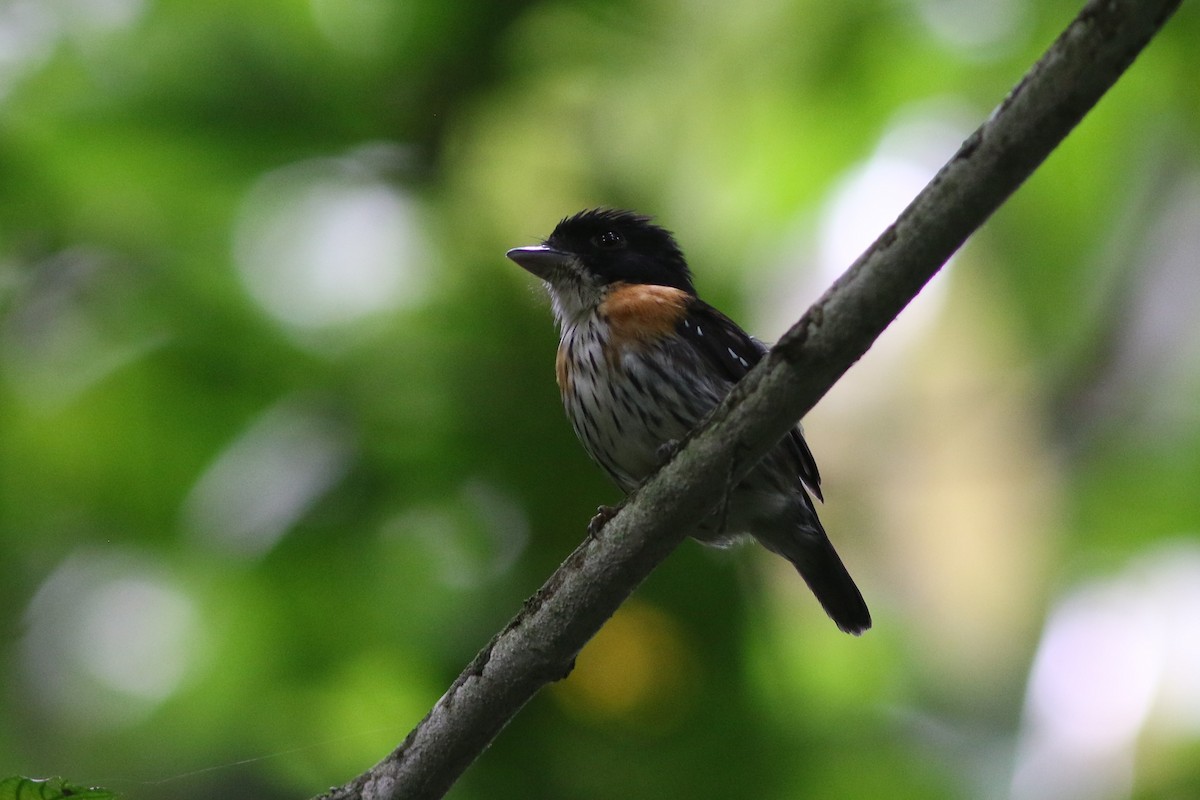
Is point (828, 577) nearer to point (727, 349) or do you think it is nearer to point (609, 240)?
point (727, 349)

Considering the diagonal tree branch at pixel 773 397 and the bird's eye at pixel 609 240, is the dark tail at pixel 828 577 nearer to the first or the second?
the bird's eye at pixel 609 240

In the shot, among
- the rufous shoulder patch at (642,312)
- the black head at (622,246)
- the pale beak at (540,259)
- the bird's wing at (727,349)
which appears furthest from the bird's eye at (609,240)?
the bird's wing at (727,349)

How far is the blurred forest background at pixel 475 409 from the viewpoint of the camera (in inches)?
178

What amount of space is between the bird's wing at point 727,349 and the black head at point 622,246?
0.32 metres

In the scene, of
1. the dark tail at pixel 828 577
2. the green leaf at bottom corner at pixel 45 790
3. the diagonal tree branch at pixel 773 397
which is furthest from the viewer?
the dark tail at pixel 828 577

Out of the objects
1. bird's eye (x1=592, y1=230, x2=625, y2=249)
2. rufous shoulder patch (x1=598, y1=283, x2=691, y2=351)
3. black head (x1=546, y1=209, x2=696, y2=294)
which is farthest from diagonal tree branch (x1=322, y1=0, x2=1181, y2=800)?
bird's eye (x1=592, y1=230, x2=625, y2=249)

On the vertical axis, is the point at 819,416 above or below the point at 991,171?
above

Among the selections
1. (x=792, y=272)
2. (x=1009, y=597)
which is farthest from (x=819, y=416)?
(x=1009, y=597)

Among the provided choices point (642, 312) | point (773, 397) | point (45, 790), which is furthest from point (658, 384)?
point (45, 790)

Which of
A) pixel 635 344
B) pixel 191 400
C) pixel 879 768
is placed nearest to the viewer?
pixel 635 344

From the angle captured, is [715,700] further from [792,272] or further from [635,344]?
[792,272]

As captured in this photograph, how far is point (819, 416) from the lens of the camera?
6285 millimetres

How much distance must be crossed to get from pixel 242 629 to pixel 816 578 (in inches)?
88.5

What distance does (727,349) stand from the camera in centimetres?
382
